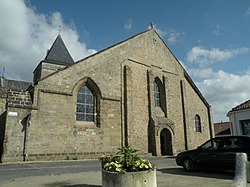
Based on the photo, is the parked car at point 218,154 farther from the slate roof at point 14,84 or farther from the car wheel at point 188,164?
the slate roof at point 14,84

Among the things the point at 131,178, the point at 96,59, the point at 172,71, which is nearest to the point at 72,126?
the point at 96,59

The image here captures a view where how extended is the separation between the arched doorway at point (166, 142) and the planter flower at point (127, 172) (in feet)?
49.8

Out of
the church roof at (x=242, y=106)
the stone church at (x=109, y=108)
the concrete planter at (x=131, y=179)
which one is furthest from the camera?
the church roof at (x=242, y=106)

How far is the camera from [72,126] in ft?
48.0

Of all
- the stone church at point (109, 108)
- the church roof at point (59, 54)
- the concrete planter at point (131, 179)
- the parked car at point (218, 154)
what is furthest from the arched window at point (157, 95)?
the concrete planter at point (131, 179)

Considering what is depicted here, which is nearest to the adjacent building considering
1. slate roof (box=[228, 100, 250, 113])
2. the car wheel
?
slate roof (box=[228, 100, 250, 113])

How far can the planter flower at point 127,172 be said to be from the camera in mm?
4340

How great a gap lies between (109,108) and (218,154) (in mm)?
9874

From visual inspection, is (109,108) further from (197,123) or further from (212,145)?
(197,123)

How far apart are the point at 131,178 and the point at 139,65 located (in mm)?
16047

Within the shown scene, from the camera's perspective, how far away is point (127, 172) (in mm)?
4457

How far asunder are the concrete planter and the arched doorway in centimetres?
1542

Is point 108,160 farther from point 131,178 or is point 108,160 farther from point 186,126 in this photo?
point 186,126

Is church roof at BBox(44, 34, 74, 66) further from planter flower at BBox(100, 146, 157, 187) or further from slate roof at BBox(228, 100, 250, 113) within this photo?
planter flower at BBox(100, 146, 157, 187)
